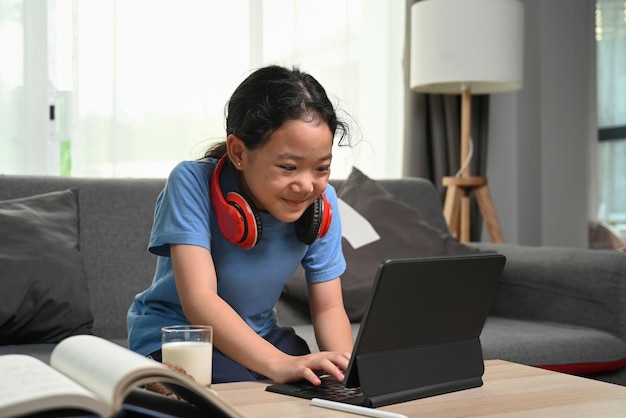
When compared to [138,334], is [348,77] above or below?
above

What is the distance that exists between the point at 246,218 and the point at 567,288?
1.34 meters

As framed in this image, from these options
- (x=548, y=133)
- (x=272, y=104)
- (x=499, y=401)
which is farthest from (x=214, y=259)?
(x=548, y=133)

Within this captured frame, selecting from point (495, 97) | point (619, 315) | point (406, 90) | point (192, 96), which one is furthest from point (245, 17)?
point (619, 315)

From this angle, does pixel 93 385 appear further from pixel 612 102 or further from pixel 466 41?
pixel 612 102

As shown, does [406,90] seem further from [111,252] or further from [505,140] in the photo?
[111,252]

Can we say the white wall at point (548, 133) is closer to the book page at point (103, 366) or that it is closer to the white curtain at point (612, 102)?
the white curtain at point (612, 102)

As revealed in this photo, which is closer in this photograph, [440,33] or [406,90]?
→ [440,33]

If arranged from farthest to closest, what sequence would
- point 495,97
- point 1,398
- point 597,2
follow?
point 597,2, point 495,97, point 1,398

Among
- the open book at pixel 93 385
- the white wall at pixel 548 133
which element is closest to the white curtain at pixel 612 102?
the white wall at pixel 548 133

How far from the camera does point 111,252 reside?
2.29m

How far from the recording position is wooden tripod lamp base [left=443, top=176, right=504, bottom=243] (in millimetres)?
3357

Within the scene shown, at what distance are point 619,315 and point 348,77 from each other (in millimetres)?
1785

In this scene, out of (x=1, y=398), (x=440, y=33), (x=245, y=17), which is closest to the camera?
(x=1, y=398)

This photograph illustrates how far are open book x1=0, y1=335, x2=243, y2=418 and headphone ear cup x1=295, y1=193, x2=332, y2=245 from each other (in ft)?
2.10
